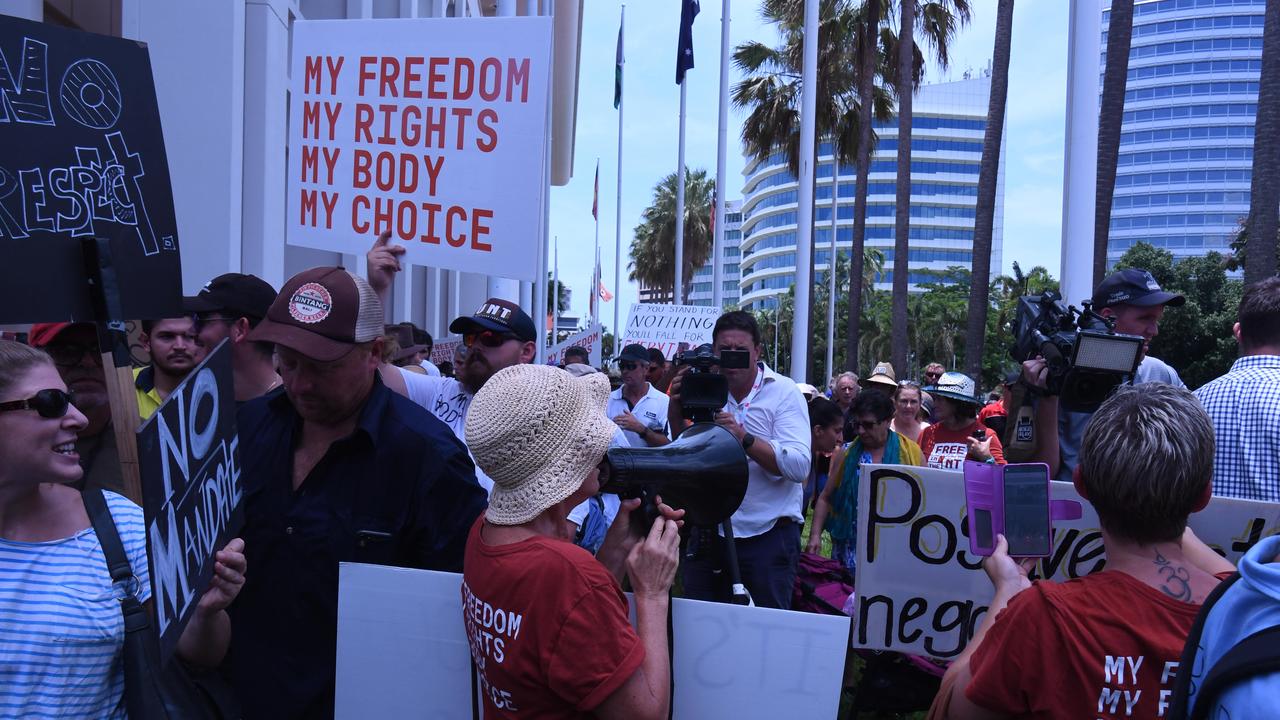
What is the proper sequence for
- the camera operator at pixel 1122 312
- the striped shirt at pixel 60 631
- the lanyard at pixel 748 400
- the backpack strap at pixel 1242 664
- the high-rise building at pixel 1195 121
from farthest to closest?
the high-rise building at pixel 1195 121 < the lanyard at pixel 748 400 < the camera operator at pixel 1122 312 < the striped shirt at pixel 60 631 < the backpack strap at pixel 1242 664

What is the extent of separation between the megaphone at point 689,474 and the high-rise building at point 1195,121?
14063 cm

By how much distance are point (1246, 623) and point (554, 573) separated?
1.17 metres

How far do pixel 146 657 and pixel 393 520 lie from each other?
67cm

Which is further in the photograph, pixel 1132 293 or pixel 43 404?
pixel 1132 293

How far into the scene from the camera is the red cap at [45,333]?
3.57 m

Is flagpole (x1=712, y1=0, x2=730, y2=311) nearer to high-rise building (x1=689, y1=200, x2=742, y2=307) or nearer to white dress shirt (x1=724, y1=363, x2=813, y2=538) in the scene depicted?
white dress shirt (x1=724, y1=363, x2=813, y2=538)

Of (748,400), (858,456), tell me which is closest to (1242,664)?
→ (748,400)

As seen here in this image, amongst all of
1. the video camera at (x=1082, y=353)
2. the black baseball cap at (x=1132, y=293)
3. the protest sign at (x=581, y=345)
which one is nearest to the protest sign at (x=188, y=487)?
the video camera at (x=1082, y=353)

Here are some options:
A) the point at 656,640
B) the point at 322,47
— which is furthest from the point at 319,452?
the point at 322,47

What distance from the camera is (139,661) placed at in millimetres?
2174

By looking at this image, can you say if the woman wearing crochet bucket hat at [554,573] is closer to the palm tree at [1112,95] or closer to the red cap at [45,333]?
the red cap at [45,333]

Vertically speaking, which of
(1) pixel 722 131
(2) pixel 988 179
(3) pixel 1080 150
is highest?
(1) pixel 722 131

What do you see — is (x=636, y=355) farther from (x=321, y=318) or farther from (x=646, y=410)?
(x=321, y=318)

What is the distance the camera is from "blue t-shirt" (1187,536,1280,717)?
1348 mm
